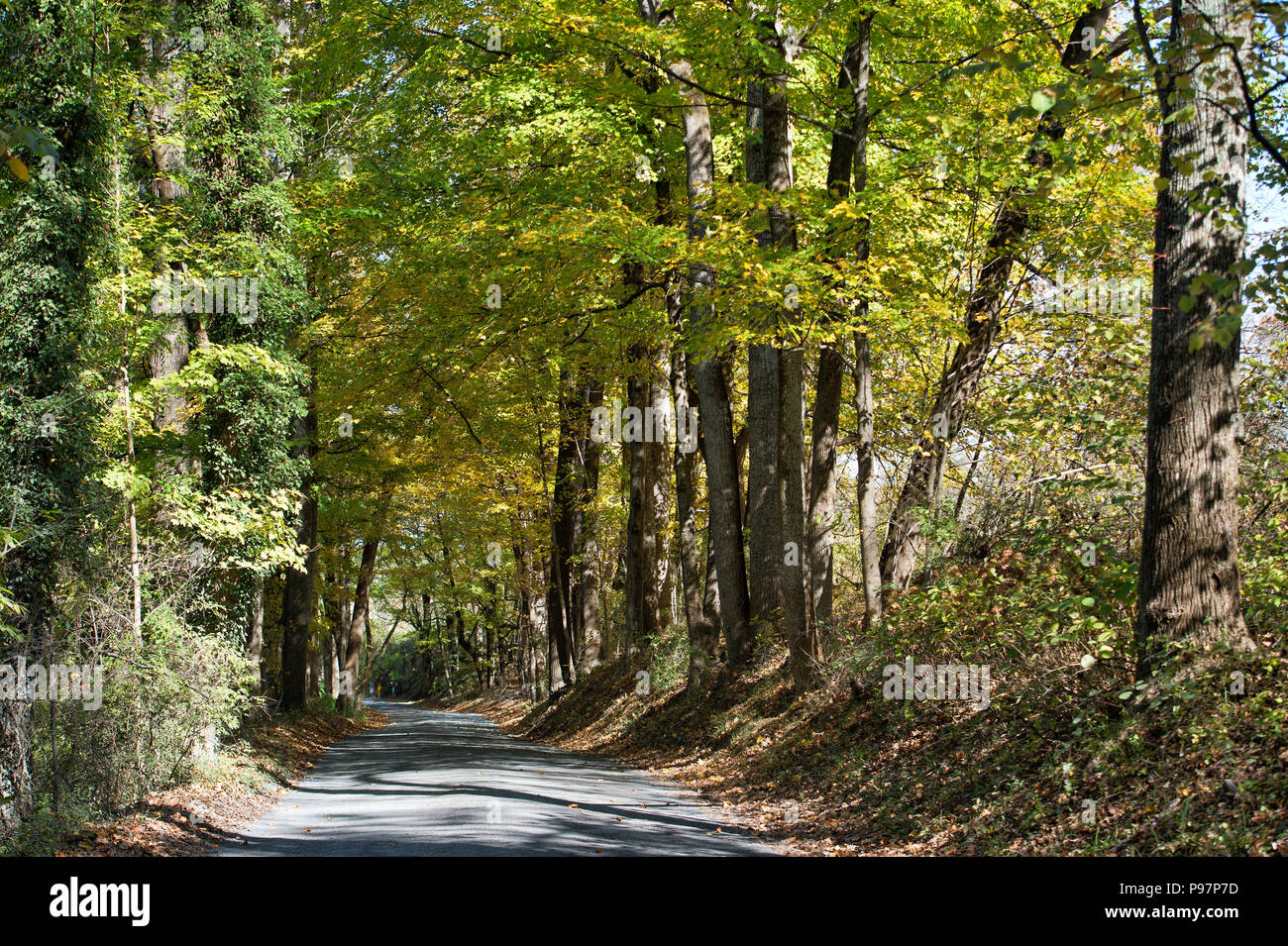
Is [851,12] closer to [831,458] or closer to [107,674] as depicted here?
[831,458]

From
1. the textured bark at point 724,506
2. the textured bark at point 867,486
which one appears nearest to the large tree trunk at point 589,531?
the textured bark at point 724,506

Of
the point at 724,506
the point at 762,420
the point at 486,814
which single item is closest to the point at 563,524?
the point at 724,506

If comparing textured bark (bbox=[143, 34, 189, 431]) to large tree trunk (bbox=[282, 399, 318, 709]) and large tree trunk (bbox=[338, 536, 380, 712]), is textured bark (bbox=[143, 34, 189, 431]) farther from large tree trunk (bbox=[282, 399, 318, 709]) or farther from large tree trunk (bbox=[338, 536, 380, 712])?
large tree trunk (bbox=[338, 536, 380, 712])

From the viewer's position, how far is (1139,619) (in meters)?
7.49

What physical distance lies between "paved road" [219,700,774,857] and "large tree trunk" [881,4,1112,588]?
4207 millimetres

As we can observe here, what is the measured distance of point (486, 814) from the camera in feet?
32.7

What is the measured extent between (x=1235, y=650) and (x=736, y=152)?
512 inches

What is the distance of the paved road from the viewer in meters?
8.41

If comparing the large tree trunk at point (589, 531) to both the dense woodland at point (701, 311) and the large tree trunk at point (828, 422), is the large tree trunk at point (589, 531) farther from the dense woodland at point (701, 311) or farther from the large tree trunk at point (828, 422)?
the large tree trunk at point (828, 422)

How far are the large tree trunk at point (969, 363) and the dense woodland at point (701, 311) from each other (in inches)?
2.6

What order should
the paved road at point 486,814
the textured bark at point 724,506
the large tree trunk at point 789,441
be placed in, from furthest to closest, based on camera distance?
the textured bark at point 724,506, the large tree trunk at point 789,441, the paved road at point 486,814

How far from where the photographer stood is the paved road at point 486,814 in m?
8.41

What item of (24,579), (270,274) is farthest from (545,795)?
(270,274)

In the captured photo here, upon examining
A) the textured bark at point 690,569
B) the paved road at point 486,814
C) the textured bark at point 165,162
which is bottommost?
the paved road at point 486,814
